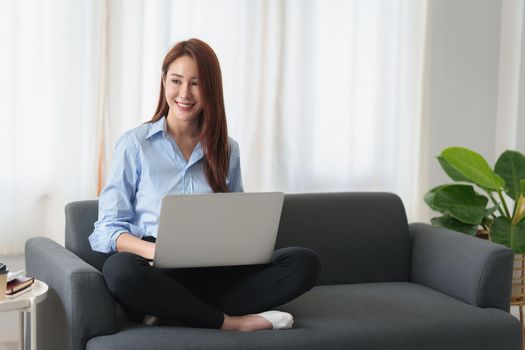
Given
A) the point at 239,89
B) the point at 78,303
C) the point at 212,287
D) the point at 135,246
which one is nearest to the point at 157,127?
the point at 135,246

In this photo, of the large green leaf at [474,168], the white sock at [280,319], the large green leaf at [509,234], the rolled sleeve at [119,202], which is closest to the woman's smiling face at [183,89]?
the rolled sleeve at [119,202]

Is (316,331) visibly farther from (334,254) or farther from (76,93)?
(76,93)

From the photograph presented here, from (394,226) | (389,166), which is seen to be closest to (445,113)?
(389,166)

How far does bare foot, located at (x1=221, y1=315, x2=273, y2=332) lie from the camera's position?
273 cm

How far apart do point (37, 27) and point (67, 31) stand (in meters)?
0.13

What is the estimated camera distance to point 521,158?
371 cm

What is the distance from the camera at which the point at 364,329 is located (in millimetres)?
2801

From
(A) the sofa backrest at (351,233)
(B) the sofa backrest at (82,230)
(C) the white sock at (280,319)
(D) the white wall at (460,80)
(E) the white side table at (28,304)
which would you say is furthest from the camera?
(D) the white wall at (460,80)

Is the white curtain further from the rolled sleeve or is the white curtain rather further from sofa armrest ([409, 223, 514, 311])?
sofa armrest ([409, 223, 514, 311])

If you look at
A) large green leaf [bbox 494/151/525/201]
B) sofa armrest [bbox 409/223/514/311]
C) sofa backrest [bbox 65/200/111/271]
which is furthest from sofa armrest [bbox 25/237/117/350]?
large green leaf [bbox 494/151/525/201]

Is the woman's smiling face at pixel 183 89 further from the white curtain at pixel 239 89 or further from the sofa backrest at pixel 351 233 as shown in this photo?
the white curtain at pixel 239 89

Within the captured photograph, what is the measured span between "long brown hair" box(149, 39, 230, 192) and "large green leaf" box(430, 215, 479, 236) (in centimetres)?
110

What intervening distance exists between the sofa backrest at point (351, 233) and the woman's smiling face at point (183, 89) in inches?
25.2

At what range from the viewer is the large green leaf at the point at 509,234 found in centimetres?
352
